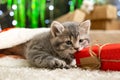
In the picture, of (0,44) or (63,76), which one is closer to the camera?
(63,76)

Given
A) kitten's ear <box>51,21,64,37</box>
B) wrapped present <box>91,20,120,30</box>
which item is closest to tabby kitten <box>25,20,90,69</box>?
kitten's ear <box>51,21,64,37</box>

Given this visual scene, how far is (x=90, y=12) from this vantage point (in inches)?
126

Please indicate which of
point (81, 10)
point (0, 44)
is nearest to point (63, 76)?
point (0, 44)

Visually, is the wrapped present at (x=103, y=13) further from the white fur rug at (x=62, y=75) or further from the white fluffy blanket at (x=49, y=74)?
the white fur rug at (x=62, y=75)

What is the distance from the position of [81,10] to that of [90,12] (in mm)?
140

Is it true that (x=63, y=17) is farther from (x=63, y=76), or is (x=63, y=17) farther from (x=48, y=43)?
(x=63, y=76)

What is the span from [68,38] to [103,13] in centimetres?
194

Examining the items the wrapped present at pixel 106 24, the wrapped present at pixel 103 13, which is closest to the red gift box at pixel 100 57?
the wrapped present at pixel 103 13

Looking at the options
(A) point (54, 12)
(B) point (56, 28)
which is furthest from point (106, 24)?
(B) point (56, 28)

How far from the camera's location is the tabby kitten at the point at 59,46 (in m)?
1.18

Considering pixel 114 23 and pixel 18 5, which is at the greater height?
pixel 18 5

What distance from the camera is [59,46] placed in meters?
1.21

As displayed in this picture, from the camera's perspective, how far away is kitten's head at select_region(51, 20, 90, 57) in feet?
3.88

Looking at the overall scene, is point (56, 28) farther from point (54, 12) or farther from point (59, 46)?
point (54, 12)
